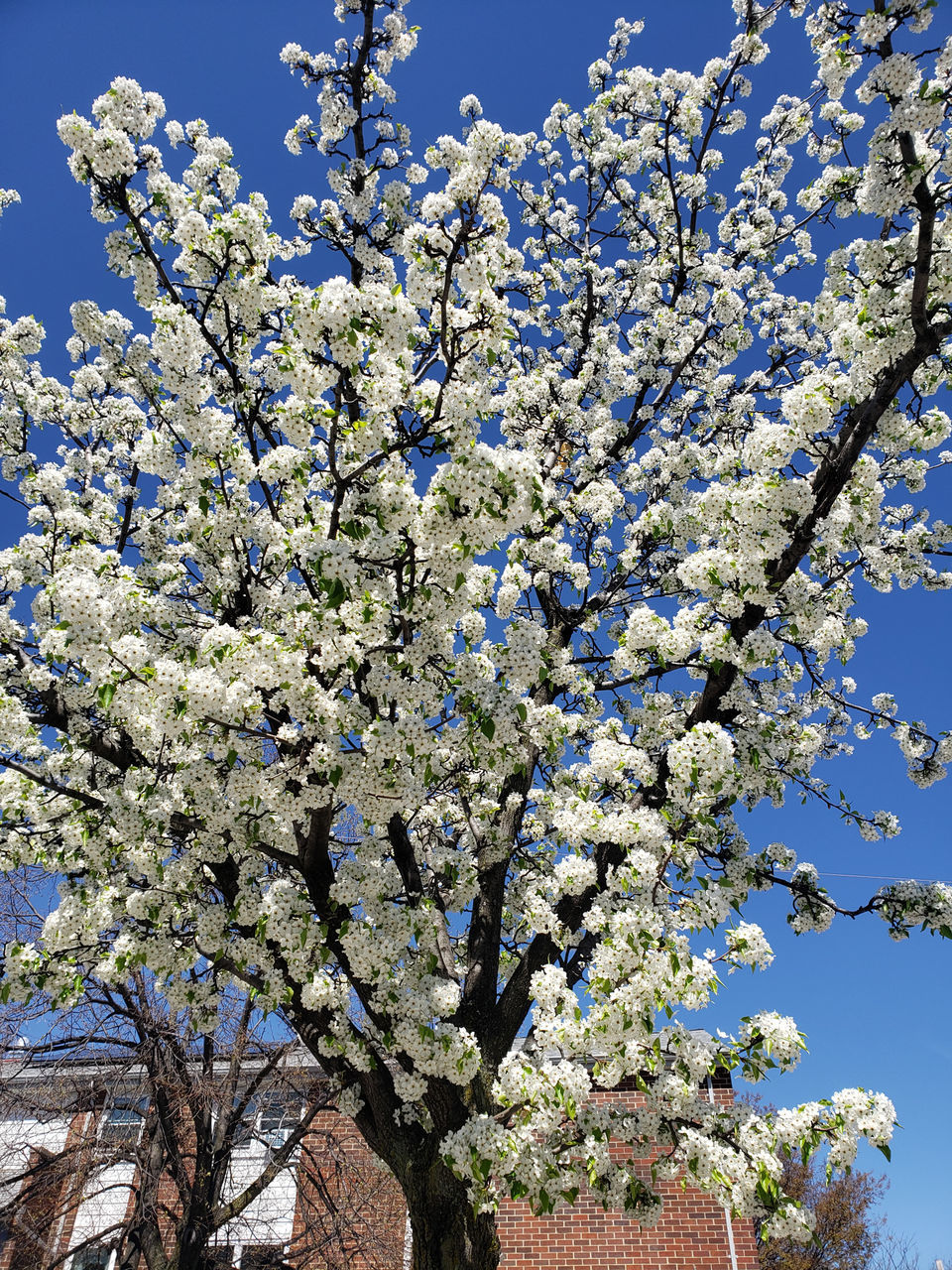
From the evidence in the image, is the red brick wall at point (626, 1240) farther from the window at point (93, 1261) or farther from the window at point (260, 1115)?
the window at point (93, 1261)

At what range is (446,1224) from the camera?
17.6 feet

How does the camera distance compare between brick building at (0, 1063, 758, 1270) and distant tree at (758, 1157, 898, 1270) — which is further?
distant tree at (758, 1157, 898, 1270)

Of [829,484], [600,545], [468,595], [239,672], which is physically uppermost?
[600,545]

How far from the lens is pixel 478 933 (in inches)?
261

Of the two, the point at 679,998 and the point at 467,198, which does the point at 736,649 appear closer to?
the point at 679,998

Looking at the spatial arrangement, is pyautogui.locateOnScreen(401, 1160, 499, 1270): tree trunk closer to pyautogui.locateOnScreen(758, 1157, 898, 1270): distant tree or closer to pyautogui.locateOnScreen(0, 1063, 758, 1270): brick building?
pyautogui.locateOnScreen(0, 1063, 758, 1270): brick building

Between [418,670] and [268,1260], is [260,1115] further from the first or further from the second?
[418,670]

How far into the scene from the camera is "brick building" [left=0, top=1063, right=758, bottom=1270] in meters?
9.20

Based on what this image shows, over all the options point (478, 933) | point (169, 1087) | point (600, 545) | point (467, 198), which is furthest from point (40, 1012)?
point (467, 198)

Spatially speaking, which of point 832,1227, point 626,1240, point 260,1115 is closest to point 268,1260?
point 260,1115

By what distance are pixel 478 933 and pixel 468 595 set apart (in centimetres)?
317

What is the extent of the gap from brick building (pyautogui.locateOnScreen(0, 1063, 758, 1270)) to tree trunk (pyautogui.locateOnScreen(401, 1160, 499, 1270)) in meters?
4.61

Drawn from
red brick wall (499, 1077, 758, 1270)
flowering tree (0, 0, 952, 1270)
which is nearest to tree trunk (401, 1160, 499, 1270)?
flowering tree (0, 0, 952, 1270)

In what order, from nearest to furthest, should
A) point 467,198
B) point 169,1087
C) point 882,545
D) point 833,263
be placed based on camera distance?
point 467,198 → point 833,263 → point 882,545 → point 169,1087
